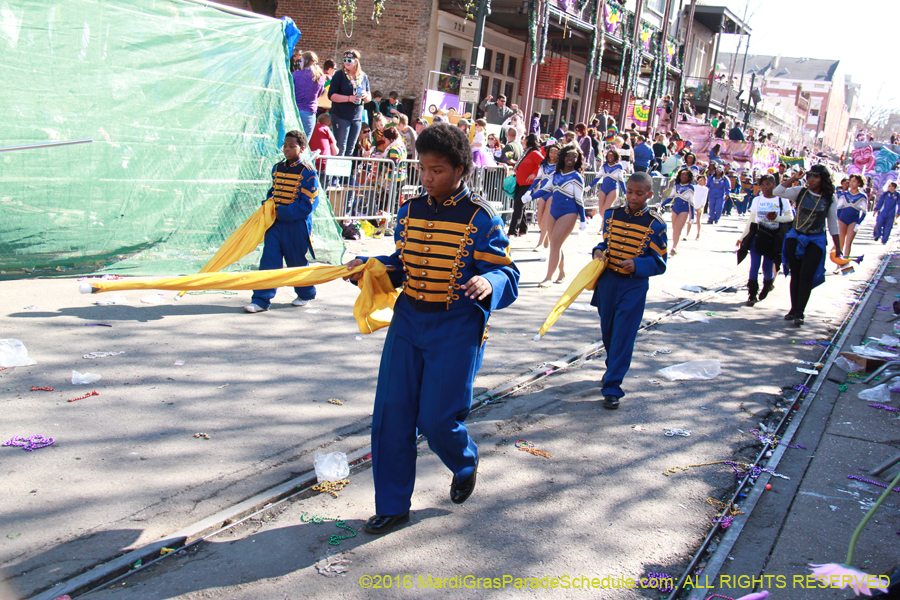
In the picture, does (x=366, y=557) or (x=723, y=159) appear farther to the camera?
(x=723, y=159)

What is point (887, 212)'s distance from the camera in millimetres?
24750

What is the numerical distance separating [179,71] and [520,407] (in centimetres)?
590

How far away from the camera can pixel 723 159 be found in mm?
31922

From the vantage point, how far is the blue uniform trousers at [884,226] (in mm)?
25016

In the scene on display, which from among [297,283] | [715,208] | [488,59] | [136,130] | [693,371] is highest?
[488,59]

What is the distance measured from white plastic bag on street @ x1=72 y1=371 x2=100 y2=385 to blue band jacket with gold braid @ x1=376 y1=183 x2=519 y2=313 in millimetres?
2933

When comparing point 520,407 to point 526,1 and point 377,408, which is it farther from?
point 526,1

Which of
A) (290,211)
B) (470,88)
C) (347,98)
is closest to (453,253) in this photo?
(290,211)

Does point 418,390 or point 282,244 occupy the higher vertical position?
point 282,244

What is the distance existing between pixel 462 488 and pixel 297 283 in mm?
1406

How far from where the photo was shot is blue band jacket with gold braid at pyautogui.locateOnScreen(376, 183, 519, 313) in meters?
3.67

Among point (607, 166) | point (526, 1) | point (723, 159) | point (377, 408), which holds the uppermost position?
point (526, 1)

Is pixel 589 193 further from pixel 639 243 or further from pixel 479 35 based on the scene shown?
pixel 639 243

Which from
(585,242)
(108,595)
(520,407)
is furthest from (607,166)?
(108,595)
